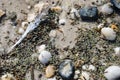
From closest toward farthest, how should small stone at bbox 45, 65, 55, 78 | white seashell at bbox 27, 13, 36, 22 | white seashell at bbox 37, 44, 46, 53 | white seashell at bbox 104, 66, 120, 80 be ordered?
1. white seashell at bbox 104, 66, 120, 80
2. small stone at bbox 45, 65, 55, 78
3. white seashell at bbox 37, 44, 46, 53
4. white seashell at bbox 27, 13, 36, 22

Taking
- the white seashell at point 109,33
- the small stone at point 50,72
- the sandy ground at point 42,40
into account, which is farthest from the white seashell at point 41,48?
the white seashell at point 109,33

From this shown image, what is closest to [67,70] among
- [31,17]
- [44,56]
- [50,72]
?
[50,72]

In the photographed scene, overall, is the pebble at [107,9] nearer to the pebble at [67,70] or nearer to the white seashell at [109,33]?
the white seashell at [109,33]

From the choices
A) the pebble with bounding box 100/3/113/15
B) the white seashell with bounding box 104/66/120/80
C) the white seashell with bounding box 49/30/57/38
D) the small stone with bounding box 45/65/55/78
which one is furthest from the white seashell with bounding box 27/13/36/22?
the white seashell with bounding box 104/66/120/80

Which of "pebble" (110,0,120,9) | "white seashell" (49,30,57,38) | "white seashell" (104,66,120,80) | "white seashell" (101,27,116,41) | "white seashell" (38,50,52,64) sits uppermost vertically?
"pebble" (110,0,120,9)

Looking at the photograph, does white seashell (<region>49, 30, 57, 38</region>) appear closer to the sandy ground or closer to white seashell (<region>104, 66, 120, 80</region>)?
the sandy ground

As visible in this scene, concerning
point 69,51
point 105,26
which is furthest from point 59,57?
point 105,26

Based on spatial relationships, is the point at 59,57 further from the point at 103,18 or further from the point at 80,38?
the point at 103,18
